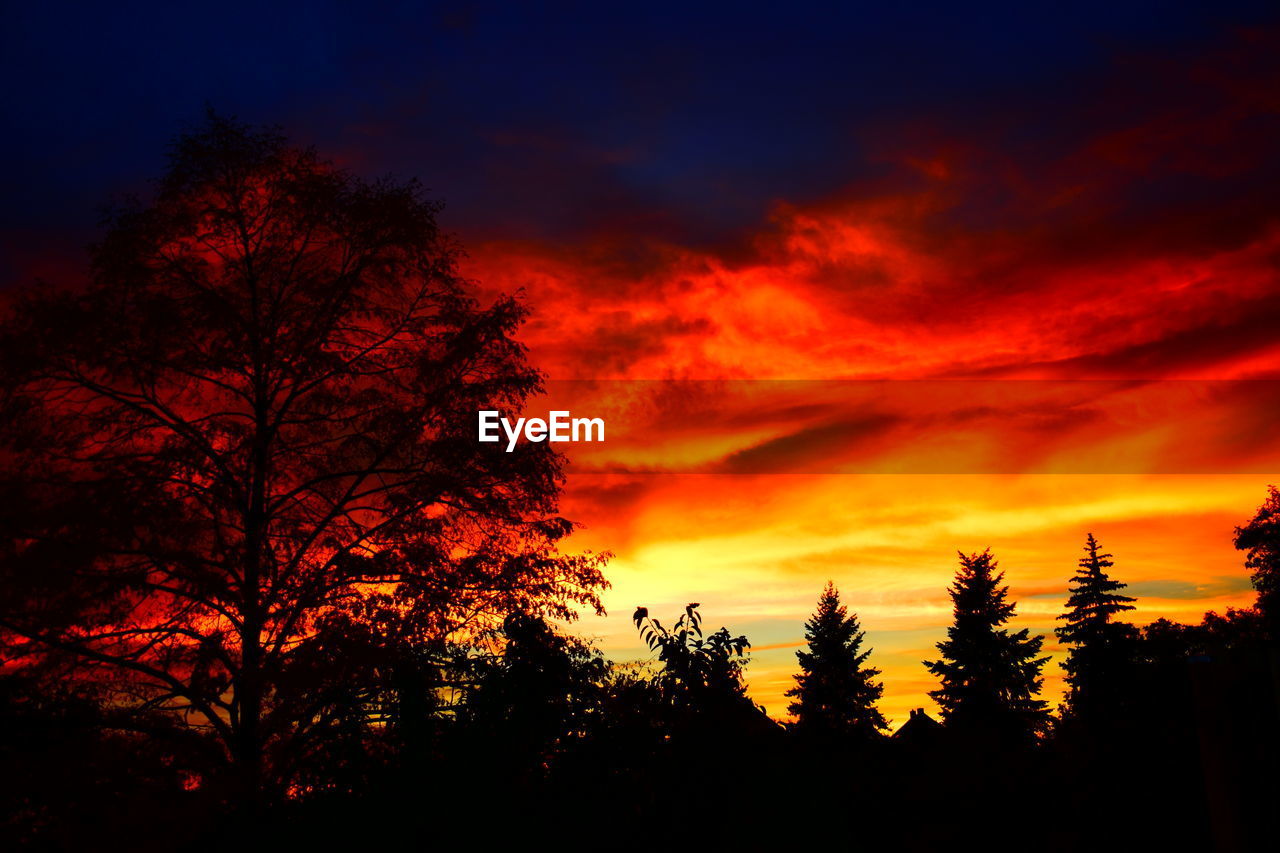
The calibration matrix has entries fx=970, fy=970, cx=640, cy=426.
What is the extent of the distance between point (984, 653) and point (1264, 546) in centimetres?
1669

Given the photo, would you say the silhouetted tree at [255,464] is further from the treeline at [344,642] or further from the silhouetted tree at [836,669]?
the silhouetted tree at [836,669]

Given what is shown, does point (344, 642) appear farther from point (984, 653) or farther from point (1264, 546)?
point (1264, 546)

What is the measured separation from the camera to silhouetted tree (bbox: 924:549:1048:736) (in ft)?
159

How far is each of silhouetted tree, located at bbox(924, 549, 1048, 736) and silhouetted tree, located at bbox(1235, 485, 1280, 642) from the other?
12127mm

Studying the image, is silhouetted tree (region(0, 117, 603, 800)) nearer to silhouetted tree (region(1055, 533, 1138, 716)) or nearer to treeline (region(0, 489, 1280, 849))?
treeline (region(0, 489, 1280, 849))

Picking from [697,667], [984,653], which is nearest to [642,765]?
[697,667]

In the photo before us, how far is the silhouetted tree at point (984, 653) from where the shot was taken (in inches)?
1902

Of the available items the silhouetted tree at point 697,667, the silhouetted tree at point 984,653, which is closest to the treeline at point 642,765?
the silhouetted tree at point 697,667

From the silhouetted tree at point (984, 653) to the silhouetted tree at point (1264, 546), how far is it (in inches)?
477

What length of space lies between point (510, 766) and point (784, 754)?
2749 mm

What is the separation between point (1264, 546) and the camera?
168 feet

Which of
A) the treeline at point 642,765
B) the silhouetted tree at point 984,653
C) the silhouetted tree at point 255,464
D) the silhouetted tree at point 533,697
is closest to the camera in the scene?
the treeline at point 642,765

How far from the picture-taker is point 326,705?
15023mm

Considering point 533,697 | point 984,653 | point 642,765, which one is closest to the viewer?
point 642,765
